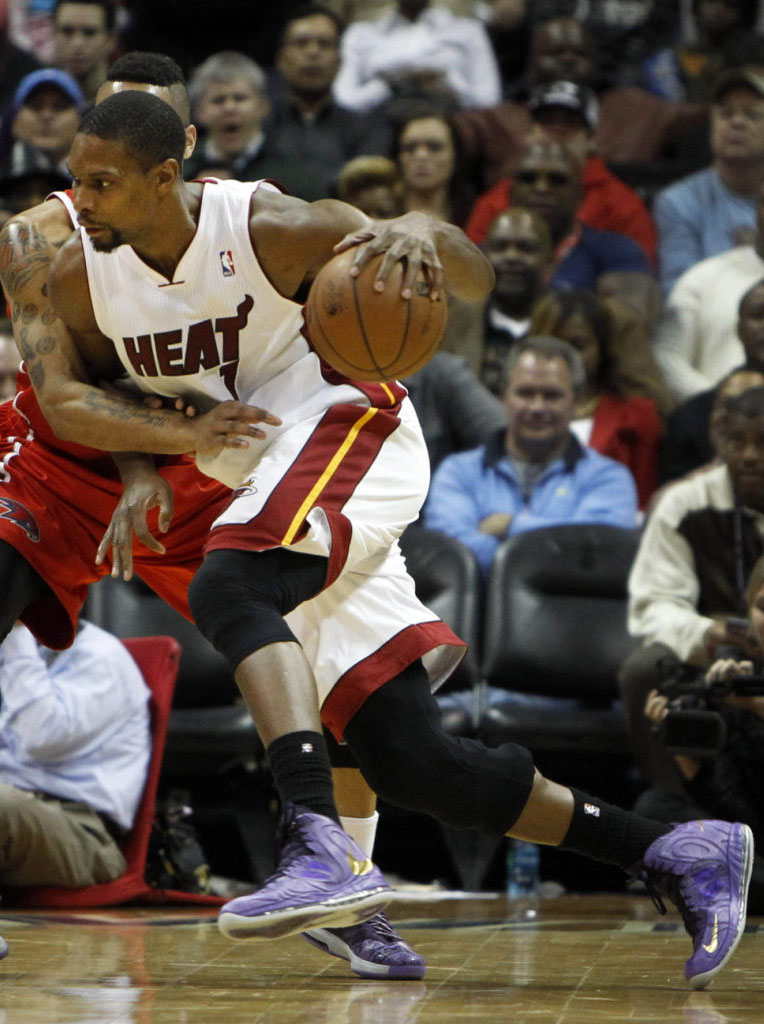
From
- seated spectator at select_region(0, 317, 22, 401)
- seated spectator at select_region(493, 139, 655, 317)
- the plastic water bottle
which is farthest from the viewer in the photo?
seated spectator at select_region(493, 139, 655, 317)

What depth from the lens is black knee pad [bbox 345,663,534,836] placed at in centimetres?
348

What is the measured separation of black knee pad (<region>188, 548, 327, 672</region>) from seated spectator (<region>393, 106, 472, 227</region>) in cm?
540

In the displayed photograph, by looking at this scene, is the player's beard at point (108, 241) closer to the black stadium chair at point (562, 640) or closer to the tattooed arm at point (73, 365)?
the tattooed arm at point (73, 365)

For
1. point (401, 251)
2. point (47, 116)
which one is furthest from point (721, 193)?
point (401, 251)

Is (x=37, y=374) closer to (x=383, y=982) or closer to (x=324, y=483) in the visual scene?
(x=324, y=483)

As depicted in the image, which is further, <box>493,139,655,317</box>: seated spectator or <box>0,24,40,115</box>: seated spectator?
<box>0,24,40,115</box>: seated spectator

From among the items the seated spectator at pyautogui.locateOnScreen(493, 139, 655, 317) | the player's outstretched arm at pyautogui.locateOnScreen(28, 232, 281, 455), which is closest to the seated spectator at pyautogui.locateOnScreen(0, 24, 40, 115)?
the seated spectator at pyautogui.locateOnScreen(493, 139, 655, 317)

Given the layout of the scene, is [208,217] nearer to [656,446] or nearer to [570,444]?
[570,444]

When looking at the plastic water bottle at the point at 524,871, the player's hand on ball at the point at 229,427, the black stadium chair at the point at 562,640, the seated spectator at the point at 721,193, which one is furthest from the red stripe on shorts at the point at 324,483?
the seated spectator at the point at 721,193

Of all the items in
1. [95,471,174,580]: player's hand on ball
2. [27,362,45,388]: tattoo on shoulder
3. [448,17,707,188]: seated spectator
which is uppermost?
[448,17,707,188]: seated spectator

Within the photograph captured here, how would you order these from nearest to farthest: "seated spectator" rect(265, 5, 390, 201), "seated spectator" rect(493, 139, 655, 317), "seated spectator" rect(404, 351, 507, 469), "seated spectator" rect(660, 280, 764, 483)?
1. "seated spectator" rect(660, 280, 764, 483)
2. "seated spectator" rect(404, 351, 507, 469)
3. "seated spectator" rect(493, 139, 655, 317)
4. "seated spectator" rect(265, 5, 390, 201)

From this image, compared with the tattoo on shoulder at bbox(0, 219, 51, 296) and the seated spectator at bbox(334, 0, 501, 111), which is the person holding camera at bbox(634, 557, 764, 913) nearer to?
the tattoo on shoulder at bbox(0, 219, 51, 296)

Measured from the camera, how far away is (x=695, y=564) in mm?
6191

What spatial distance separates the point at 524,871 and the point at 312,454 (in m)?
3.06
